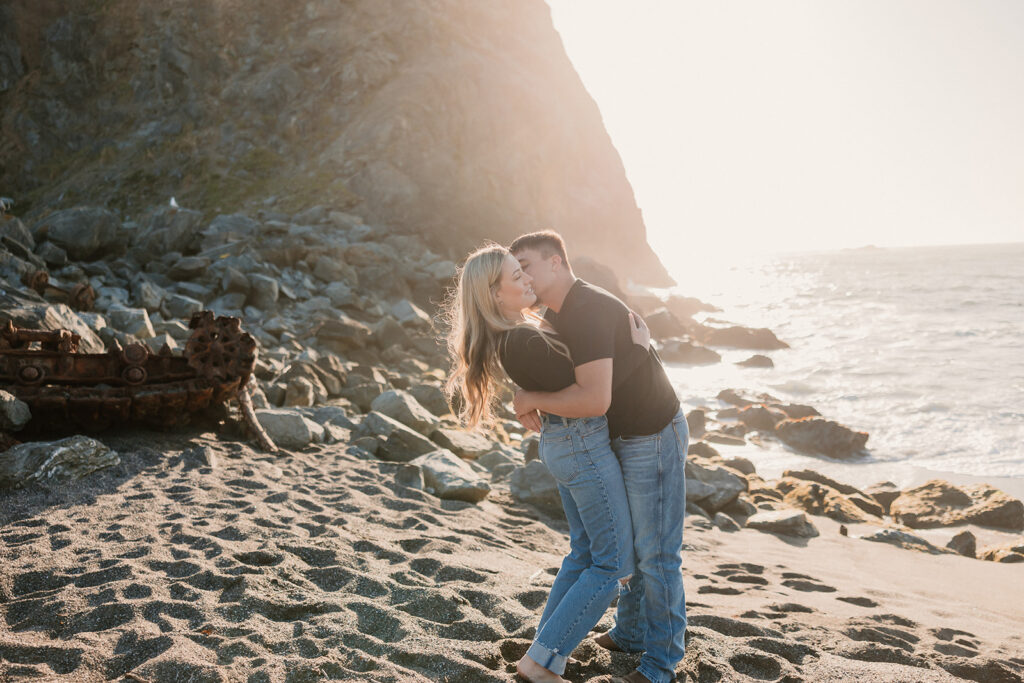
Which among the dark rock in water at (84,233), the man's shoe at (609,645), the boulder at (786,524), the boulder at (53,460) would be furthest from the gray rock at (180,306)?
the man's shoe at (609,645)

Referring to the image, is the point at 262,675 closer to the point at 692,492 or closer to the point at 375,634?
the point at 375,634

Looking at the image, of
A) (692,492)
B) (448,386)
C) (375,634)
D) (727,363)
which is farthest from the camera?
(727,363)

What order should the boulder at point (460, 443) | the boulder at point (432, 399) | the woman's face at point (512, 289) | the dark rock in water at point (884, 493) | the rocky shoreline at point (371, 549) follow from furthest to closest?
the boulder at point (432, 399), the dark rock in water at point (884, 493), the boulder at point (460, 443), the rocky shoreline at point (371, 549), the woman's face at point (512, 289)

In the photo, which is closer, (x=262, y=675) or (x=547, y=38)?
(x=262, y=675)

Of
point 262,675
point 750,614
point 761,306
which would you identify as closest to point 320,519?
point 262,675

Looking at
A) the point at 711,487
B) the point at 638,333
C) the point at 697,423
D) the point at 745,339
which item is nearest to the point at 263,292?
the point at 697,423

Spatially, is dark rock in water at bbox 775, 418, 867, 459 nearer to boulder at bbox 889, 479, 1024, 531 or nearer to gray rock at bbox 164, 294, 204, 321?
boulder at bbox 889, 479, 1024, 531

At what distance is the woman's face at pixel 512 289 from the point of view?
9.45ft

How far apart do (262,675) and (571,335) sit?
81.3 inches

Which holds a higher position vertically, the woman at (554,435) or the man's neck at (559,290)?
the man's neck at (559,290)

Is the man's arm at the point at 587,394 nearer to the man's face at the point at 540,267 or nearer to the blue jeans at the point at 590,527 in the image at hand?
the blue jeans at the point at 590,527

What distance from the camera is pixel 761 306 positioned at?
1948 inches

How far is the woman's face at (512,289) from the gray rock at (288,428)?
530cm

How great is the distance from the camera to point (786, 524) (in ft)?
23.7
